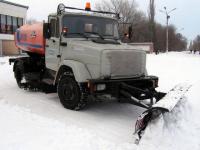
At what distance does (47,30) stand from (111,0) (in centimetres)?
4797

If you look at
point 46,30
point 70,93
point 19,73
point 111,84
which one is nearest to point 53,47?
point 46,30

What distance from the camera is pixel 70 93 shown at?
7.43 metres

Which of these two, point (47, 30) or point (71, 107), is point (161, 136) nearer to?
point (71, 107)

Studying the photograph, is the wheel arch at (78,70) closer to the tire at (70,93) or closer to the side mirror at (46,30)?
the tire at (70,93)

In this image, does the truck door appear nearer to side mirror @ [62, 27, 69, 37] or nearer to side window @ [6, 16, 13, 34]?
side mirror @ [62, 27, 69, 37]

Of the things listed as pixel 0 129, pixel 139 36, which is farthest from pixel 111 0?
pixel 0 129

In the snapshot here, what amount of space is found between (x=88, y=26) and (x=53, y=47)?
3.69ft

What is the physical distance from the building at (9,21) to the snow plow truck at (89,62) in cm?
2790

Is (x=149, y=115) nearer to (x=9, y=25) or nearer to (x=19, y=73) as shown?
(x=19, y=73)

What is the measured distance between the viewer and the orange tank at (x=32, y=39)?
9148mm

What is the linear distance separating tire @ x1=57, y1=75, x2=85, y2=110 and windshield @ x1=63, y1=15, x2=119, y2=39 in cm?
116

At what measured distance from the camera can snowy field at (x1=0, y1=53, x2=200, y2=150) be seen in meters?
5.06

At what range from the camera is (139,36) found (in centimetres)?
6500

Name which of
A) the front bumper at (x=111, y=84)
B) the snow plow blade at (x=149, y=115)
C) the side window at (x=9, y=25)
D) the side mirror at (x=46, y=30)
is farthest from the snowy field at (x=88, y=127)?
the side window at (x=9, y=25)
